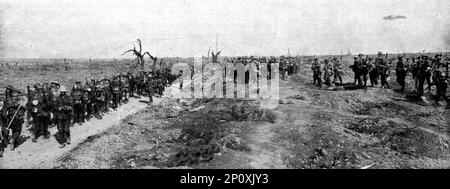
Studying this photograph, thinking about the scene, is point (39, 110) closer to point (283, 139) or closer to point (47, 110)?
point (47, 110)

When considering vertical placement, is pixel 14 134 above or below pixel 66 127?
below

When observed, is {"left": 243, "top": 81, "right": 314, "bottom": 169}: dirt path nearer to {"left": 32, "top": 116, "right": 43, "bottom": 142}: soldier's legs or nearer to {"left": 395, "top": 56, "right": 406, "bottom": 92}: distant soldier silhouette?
{"left": 395, "top": 56, "right": 406, "bottom": 92}: distant soldier silhouette

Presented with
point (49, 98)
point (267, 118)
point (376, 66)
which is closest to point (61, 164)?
point (49, 98)

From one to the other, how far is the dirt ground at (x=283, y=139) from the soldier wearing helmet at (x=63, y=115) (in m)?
0.62

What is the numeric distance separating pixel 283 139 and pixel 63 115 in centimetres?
659

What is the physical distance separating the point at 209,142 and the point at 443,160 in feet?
20.1

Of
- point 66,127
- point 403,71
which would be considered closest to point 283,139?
point 66,127

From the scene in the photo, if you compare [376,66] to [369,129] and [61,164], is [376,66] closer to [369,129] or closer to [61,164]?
[369,129]

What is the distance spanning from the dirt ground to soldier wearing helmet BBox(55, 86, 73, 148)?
618 mm

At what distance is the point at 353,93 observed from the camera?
17.0 meters

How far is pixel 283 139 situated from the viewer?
33.4ft

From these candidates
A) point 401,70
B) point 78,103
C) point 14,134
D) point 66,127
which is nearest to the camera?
point 14,134

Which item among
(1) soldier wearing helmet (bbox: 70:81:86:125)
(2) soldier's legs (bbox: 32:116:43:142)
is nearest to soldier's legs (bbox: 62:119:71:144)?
(2) soldier's legs (bbox: 32:116:43:142)

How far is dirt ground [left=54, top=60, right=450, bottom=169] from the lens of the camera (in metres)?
8.78
